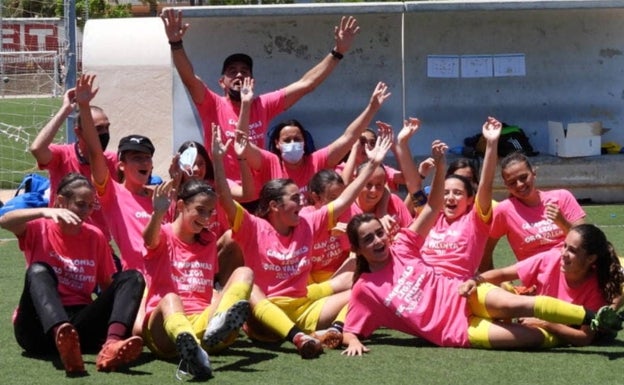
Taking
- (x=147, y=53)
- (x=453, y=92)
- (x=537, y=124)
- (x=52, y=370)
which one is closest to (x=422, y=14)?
(x=453, y=92)

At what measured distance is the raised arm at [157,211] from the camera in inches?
233

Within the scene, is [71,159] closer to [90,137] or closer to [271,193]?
[90,137]

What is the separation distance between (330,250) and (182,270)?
4.50 ft

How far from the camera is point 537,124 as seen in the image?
1361 centimetres

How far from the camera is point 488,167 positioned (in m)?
6.74

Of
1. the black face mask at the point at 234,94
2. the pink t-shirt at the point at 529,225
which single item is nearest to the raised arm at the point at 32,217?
the black face mask at the point at 234,94

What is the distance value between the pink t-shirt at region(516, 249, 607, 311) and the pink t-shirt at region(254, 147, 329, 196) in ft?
5.74

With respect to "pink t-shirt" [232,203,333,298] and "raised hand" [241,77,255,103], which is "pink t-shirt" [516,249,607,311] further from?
"raised hand" [241,77,255,103]

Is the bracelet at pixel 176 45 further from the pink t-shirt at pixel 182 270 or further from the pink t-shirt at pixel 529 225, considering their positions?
the pink t-shirt at pixel 529 225

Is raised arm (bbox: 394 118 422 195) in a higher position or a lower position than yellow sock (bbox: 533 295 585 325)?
higher

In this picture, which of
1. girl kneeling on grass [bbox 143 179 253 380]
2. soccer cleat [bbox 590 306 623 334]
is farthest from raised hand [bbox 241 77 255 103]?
soccer cleat [bbox 590 306 623 334]

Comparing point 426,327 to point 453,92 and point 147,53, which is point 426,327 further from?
point 147,53

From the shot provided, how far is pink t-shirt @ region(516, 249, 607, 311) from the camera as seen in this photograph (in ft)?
21.0

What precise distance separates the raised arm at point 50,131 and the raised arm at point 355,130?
1.90 meters
